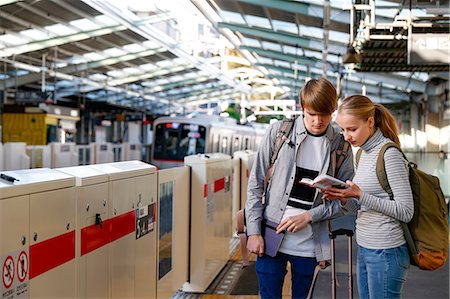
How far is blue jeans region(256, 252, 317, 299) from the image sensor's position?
352 centimetres

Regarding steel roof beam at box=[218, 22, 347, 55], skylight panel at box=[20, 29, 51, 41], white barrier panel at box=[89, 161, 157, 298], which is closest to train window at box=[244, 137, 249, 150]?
steel roof beam at box=[218, 22, 347, 55]

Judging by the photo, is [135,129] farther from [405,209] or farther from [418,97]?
[405,209]

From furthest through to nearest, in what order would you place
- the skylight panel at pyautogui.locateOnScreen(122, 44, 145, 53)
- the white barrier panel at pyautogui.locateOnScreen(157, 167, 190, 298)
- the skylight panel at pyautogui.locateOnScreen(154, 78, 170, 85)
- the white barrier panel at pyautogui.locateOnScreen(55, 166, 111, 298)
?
the skylight panel at pyautogui.locateOnScreen(154, 78, 170, 85), the skylight panel at pyautogui.locateOnScreen(122, 44, 145, 53), the white barrier panel at pyautogui.locateOnScreen(157, 167, 190, 298), the white barrier panel at pyautogui.locateOnScreen(55, 166, 111, 298)

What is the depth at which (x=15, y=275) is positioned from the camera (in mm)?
3025

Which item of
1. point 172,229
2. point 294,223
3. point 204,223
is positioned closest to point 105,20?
point 204,223

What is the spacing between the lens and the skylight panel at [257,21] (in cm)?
1941

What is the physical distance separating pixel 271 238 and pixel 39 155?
1668 centimetres

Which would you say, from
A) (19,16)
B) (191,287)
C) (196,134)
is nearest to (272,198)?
(191,287)

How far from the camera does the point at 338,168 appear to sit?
12.0 ft

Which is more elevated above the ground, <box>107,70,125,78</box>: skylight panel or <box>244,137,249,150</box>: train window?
<box>107,70,125,78</box>: skylight panel

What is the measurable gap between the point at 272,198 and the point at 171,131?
62.3 feet

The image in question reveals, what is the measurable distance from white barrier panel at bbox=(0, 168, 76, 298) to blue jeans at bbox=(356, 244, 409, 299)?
1492 mm

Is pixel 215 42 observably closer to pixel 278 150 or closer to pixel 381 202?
pixel 278 150

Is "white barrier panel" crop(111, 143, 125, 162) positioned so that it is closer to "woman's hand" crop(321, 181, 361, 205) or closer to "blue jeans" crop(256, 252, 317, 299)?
"blue jeans" crop(256, 252, 317, 299)
